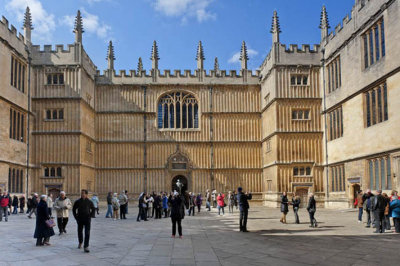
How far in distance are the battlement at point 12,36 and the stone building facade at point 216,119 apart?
19 centimetres

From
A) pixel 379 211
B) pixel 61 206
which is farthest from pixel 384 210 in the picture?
pixel 61 206

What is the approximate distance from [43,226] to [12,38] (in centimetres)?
2093

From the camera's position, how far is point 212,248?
12.0 m

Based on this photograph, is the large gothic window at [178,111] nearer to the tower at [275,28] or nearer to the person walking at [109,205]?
the tower at [275,28]

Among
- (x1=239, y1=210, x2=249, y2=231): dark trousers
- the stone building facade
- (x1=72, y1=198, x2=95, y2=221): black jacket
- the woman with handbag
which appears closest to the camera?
(x1=72, y1=198, x2=95, y2=221): black jacket

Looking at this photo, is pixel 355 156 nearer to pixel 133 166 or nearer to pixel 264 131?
pixel 264 131

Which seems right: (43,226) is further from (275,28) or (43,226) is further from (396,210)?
(275,28)

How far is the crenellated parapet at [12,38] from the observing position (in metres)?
28.0

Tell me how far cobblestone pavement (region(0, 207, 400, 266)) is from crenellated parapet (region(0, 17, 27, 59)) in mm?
16000

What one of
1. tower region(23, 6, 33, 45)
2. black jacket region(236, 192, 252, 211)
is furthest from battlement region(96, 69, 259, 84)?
black jacket region(236, 192, 252, 211)

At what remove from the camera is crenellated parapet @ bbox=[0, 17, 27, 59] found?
2798cm

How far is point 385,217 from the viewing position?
1634 centimetres

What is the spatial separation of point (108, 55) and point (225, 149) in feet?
44.0

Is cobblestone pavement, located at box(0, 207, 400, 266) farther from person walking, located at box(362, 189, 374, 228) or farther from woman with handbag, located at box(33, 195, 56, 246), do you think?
person walking, located at box(362, 189, 374, 228)
